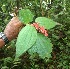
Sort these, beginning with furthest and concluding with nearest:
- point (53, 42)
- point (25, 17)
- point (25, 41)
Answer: point (53, 42) < point (25, 17) < point (25, 41)

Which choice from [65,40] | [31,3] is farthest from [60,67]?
[31,3]

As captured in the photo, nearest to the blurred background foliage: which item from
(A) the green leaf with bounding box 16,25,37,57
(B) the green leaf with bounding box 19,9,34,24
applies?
(B) the green leaf with bounding box 19,9,34,24

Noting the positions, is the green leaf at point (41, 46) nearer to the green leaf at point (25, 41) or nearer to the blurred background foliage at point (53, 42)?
the green leaf at point (25, 41)

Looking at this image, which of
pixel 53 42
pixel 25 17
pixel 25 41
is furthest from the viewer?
pixel 53 42

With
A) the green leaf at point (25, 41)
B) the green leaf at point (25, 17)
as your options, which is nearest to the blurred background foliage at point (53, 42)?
the green leaf at point (25, 17)

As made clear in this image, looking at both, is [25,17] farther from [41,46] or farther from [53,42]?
[53,42]

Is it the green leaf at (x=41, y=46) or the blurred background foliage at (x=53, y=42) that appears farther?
the blurred background foliage at (x=53, y=42)

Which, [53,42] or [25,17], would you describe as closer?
[25,17]

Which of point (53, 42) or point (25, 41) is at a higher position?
point (25, 41)

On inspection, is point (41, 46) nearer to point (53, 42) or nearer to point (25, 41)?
point (25, 41)

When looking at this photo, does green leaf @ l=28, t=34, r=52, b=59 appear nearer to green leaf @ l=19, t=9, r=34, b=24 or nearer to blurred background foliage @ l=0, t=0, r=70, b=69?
green leaf @ l=19, t=9, r=34, b=24

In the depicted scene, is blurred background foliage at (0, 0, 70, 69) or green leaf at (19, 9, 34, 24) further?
blurred background foliage at (0, 0, 70, 69)

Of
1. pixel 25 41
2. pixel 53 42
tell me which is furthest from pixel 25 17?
pixel 53 42
